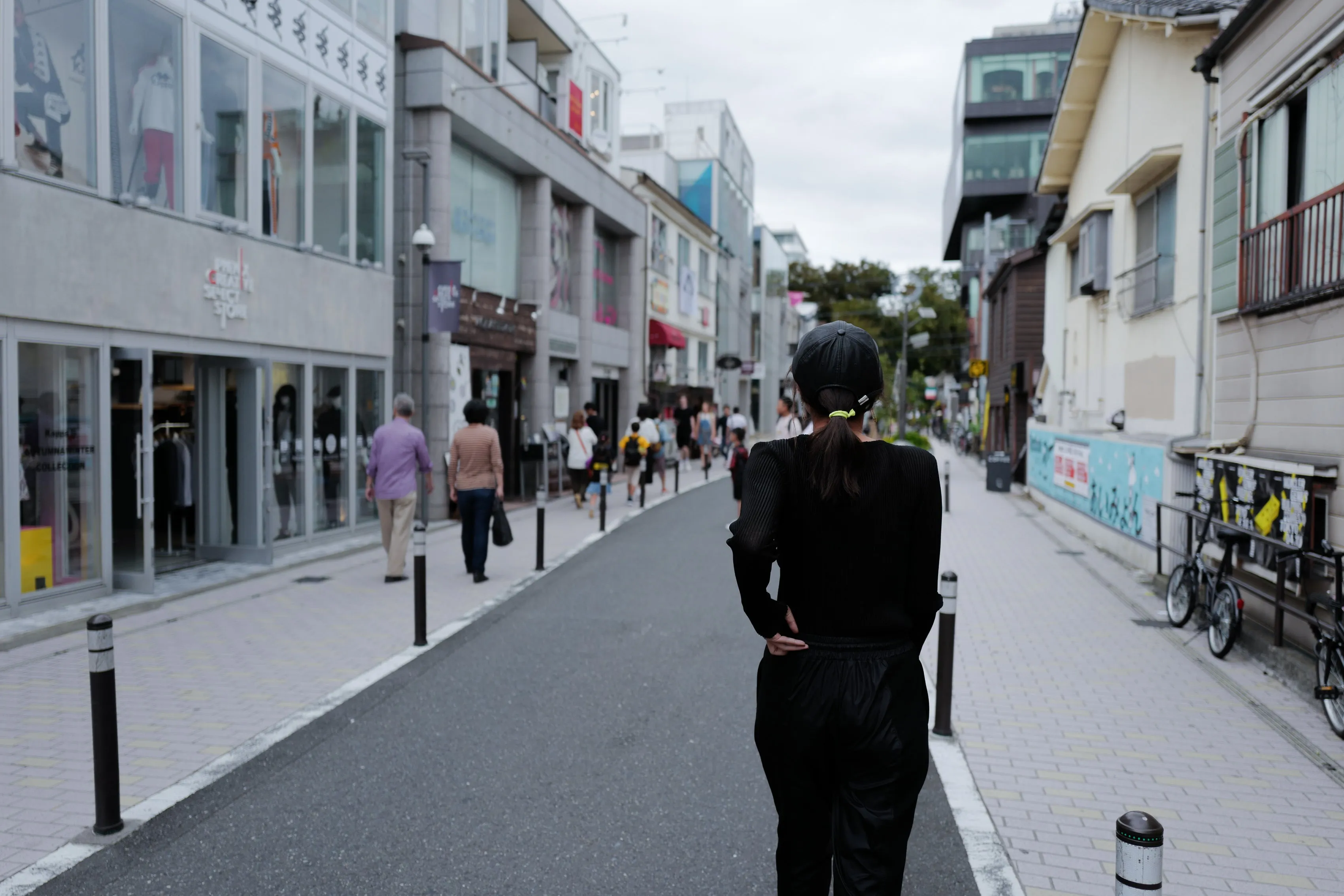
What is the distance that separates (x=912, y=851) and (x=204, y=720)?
166 inches

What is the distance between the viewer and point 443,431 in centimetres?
1694

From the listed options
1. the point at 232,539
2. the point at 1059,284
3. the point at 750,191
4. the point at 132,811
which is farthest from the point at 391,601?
the point at 750,191

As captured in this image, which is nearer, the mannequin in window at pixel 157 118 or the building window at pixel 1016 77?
the mannequin in window at pixel 157 118

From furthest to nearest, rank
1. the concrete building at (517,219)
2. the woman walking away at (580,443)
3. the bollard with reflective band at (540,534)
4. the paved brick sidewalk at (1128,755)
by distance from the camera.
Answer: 1. the woman walking away at (580,443)
2. the concrete building at (517,219)
3. the bollard with reflective band at (540,534)
4. the paved brick sidewalk at (1128,755)

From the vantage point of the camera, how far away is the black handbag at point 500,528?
1146 centimetres

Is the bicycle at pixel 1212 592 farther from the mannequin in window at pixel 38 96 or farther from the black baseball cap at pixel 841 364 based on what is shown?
the mannequin in window at pixel 38 96

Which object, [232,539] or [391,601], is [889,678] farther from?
[232,539]

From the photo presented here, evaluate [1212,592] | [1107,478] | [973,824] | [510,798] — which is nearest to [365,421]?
[1107,478]

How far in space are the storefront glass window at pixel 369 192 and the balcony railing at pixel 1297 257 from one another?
11.0 metres

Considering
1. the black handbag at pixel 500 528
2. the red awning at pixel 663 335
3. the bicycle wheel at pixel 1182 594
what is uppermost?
Result: the red awning at pixel 663 335

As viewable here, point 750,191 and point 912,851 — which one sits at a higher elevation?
point 750,191

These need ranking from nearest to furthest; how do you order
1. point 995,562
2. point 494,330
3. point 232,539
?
point 232,539
point 995,562
point 494,330

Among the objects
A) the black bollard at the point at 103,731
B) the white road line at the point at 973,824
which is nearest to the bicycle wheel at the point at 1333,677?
the white road line at the point at 973,824

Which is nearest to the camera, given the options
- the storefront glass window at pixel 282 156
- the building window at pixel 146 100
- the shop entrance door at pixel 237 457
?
the building window at pixel 146 100
